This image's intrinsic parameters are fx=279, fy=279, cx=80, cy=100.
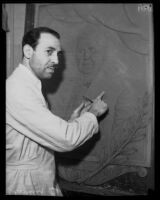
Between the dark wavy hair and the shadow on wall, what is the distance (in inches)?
5.2

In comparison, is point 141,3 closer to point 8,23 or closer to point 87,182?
point 8,23

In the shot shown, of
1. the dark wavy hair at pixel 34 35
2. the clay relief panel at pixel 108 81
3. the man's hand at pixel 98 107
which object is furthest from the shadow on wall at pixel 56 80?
the man's hand at pixel 98 107

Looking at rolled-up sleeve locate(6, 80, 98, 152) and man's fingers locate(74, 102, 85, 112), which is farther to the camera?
man's fingers locate(74, 102, 85, 112)

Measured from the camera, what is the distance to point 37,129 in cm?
145

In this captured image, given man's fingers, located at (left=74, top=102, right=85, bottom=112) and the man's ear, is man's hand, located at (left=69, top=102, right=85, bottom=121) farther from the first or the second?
the man's ear

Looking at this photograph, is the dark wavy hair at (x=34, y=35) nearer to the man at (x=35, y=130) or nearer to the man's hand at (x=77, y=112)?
the man at (x=35, y=130)

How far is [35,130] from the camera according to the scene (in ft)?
4.79

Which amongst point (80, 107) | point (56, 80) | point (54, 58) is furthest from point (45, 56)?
point (80, 107)

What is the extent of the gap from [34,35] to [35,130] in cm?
54

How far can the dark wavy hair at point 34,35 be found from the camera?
1563mm

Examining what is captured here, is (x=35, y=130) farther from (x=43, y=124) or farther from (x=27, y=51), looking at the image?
(x=27, y=51)

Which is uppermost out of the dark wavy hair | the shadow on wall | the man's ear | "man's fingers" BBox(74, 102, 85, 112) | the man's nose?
the dark wavy hair

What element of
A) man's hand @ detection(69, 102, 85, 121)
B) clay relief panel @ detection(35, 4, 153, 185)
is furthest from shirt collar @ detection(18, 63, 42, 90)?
man's hand @ detection(69, 102, 85, 121)

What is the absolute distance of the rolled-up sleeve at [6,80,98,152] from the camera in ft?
4.74
